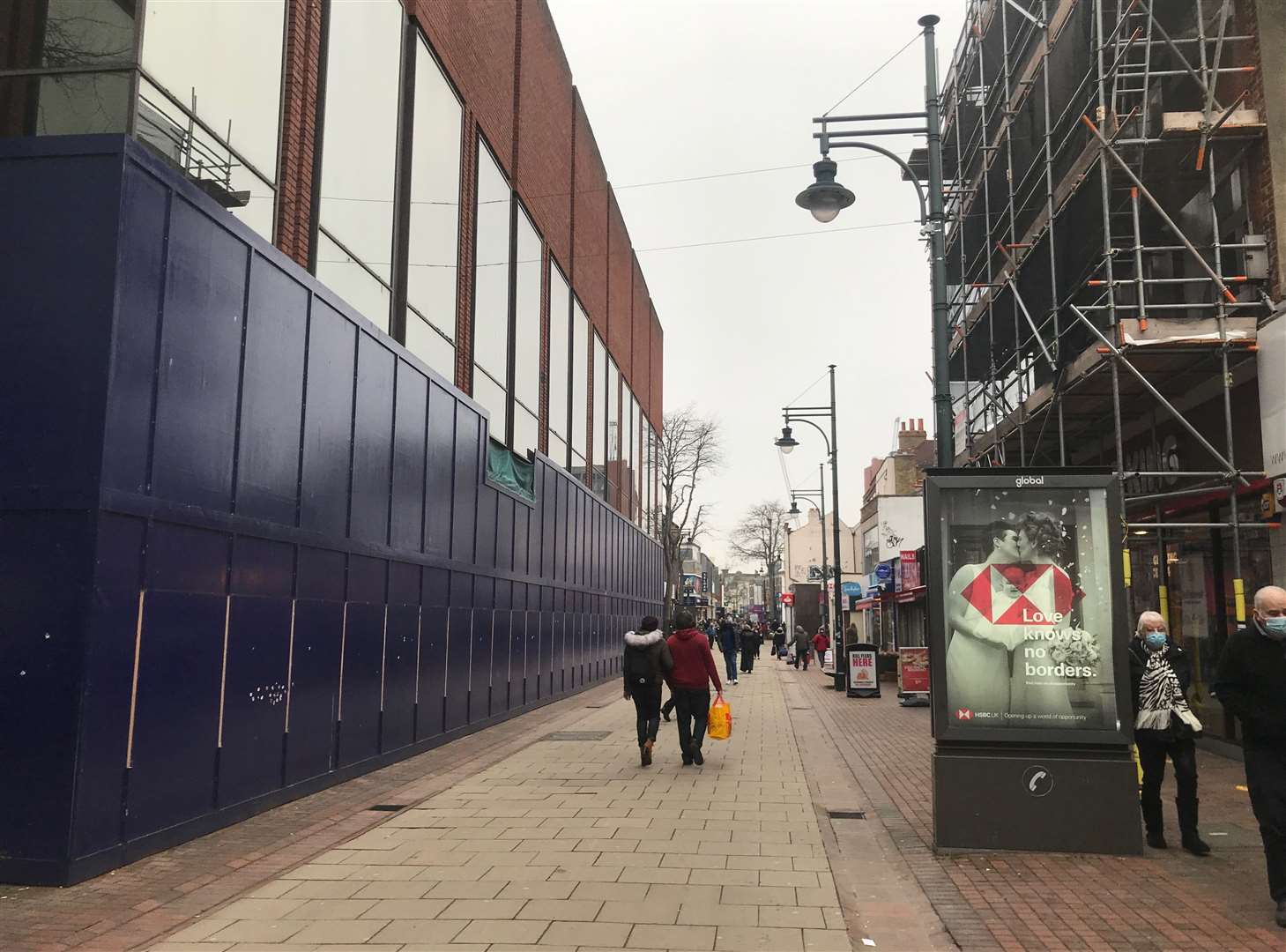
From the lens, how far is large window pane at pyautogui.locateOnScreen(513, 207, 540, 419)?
68.4ft

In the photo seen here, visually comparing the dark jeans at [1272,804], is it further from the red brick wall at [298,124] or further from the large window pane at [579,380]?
the large window pane at [579,380]

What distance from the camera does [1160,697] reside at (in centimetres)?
761

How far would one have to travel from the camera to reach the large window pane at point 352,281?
11836 millimetres

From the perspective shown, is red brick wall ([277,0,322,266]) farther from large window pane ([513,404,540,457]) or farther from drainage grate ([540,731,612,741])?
large window pane ([513,404,540,457])

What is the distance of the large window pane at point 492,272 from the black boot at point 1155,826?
41.8ft

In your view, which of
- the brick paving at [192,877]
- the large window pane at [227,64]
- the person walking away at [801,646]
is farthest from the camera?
the person walking away at [801,646]

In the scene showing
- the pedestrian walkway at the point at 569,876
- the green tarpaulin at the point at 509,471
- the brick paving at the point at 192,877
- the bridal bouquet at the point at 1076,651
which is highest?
the green tarpaulin at the point at 509,471

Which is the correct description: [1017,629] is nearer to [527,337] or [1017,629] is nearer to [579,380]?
[527,337]

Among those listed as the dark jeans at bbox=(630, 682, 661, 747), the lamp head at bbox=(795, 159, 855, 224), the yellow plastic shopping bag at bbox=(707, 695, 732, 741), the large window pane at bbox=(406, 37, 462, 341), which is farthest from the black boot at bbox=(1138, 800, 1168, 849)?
the large window pane at bbox=(406, 37, 462, 341)

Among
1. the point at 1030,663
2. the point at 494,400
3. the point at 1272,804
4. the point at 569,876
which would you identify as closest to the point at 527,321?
the point at 494,400

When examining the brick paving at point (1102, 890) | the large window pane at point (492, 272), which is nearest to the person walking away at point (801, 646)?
the large window pane at point (492, 272)

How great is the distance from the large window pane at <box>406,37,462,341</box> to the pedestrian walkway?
7.16 m

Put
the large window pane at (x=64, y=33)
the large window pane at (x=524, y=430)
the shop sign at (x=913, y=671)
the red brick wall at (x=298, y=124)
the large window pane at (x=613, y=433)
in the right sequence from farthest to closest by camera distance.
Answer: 1. the large window pane at (x=613, y=433)
2. the large window pane at (x=524, y=430)
3. the shop sign at (x=913, y=671)
4. the red brick wall at (x=298, y=124)
5. the large window pane at (x=64, y=33)

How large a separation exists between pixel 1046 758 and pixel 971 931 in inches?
82.8
